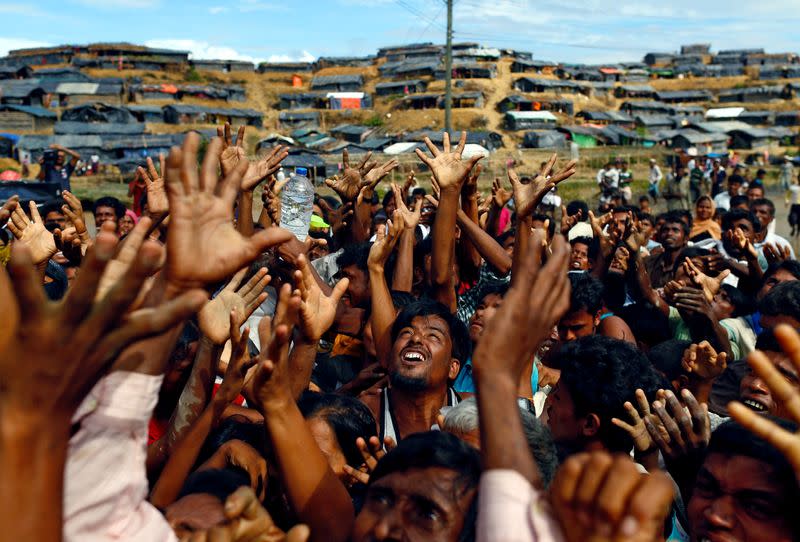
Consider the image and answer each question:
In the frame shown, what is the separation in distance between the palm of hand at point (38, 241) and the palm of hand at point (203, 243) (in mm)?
2894

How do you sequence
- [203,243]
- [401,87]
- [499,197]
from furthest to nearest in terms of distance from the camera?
[401,87], [499,197], [203,243]

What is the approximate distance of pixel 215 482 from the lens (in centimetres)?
229

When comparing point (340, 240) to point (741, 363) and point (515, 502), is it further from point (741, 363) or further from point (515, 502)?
point (515, 502)

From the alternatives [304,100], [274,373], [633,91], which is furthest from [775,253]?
[633,91]

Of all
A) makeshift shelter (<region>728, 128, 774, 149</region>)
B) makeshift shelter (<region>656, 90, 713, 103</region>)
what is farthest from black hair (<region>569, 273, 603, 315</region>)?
makeshift shelter (<region>656, 90, 713, 103</region>)

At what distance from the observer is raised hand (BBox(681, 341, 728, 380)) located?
3.47 m

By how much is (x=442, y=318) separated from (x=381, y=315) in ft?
1.78

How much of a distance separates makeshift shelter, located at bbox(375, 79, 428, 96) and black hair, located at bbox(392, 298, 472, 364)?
212 feet

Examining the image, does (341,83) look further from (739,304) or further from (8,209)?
(8,209)

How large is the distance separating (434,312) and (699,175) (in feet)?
58.4

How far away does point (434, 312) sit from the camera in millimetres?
3564

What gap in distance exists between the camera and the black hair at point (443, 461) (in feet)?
6.43

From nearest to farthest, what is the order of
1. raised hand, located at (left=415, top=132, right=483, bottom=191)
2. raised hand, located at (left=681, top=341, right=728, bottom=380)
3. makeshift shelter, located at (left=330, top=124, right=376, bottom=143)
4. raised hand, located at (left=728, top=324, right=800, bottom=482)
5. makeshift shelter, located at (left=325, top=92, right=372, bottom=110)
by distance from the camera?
1. raised hand, located at (left=728, top=324, right=800, bottom=482)
2. raised hand, located at (left=681, top=341, right=728, bottom=380)
3. raised hand, located at (left=415, top=132, right=483, bottom=191)
4. makeshift shelter, located at (left=330, top=124, right=376, bottom=143)
5. makeshift shelter, located at (left=325, top=92, right=372, bottom=110)

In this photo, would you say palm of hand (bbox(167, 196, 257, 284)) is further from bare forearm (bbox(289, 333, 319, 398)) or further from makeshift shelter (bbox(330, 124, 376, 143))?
makeshift shelter (bbox(330, 124, 376, 143))
